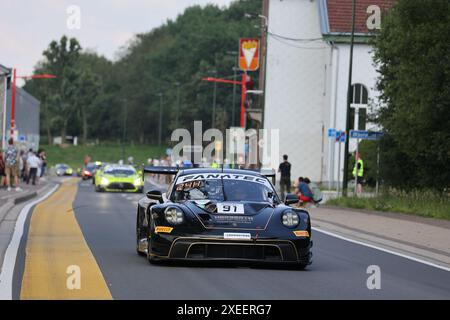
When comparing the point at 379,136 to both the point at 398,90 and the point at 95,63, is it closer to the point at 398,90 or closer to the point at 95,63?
the point at 398,90

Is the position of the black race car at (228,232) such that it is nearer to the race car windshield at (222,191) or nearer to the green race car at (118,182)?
the race car windshield at (222,191)

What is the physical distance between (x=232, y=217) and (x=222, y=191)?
114 cm

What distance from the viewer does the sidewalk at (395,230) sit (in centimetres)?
1973

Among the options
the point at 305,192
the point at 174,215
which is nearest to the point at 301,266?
the point at 174,215

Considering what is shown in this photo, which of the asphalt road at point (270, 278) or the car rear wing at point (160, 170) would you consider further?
the car rear wing at point (160, 170)

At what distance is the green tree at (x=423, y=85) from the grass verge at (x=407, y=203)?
1.01 meters

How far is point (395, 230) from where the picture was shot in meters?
24.7

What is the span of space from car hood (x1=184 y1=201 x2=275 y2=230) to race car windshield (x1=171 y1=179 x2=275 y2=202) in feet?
1.95

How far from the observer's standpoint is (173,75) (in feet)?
477

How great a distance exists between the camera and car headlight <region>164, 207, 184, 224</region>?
569 inches

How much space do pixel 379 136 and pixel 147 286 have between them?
27.8 meters

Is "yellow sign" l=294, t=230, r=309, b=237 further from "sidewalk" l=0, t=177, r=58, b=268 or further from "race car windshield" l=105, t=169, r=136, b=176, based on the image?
"race car windshield" l=105, t=169, r=136, b=176

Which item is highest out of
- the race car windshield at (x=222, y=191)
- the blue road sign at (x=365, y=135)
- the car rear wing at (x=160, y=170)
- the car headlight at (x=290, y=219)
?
the blue road sign at (x=365, y=135)

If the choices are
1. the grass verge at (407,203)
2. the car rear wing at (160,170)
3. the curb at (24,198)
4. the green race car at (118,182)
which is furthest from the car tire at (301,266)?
the green race car at (118,182)
